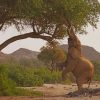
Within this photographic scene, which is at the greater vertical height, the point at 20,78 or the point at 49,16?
the point at 49,16

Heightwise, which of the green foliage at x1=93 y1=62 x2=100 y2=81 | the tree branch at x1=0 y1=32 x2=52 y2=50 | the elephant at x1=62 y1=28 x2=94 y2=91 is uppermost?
the green foliage at x1=93 y1=62 x2=100 y2=81

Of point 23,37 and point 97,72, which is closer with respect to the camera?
point 23,37

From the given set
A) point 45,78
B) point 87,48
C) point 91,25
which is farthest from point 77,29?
point 87,48

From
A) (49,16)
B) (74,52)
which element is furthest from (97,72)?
(49,16)

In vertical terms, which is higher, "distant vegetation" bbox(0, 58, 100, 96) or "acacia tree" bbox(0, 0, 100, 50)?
"acacia tree" bbox(0, 0, 100, 50)

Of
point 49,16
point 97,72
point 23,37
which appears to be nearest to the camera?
point 49,16

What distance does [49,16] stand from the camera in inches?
920

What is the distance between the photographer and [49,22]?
2458 cm

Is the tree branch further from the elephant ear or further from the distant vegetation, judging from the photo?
the distant vegetation

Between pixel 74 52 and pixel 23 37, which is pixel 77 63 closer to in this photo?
pixel 74 52

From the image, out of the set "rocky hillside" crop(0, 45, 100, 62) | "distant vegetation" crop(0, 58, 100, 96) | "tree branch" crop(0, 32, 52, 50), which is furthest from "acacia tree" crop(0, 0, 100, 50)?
"rocky hillside" crop(0, 45, 100, 62)

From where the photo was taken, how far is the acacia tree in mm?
21125

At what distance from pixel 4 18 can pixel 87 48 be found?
134 metres

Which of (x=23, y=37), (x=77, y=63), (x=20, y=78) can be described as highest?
(x=23, y=37)
